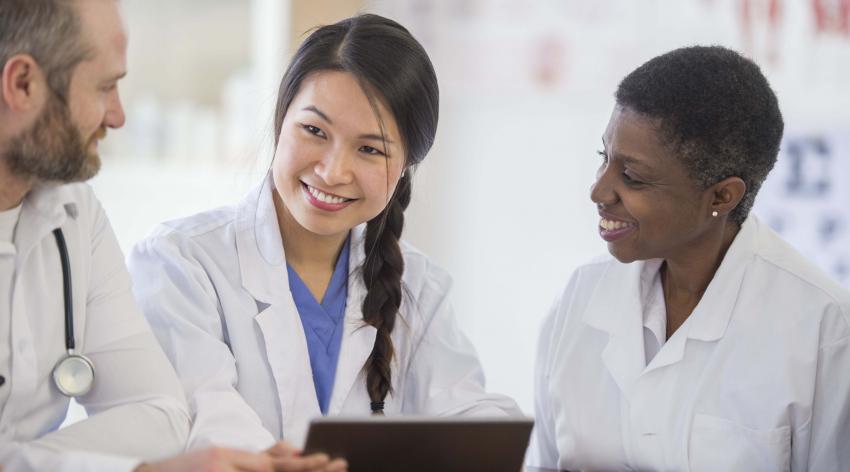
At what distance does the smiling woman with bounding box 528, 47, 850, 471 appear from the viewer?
6.23 feet

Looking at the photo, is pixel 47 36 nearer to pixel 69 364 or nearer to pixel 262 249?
pixel 69 364

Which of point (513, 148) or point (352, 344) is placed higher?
point (513, 148)

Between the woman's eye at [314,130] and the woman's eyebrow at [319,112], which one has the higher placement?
the woman's eyebrow at [319,112]

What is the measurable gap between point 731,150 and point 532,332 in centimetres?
183

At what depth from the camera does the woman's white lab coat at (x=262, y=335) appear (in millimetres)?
1885

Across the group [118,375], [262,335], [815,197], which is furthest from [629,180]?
[815,197]

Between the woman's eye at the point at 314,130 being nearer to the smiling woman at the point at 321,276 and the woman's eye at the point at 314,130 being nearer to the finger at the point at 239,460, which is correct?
the smiling woman at the point at 321,276

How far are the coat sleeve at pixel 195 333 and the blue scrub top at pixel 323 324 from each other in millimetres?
162

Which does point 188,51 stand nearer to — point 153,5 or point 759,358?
point 153,5

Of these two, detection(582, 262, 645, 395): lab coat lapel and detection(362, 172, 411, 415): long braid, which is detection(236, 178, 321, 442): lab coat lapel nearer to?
detection(362, 172, 411, 415): long braid

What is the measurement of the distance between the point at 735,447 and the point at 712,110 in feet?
2.06

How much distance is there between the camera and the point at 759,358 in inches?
76.2

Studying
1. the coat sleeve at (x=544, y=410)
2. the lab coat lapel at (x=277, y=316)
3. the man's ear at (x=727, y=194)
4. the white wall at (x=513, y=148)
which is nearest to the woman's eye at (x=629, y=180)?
the man's ear at (x=727, y=194)

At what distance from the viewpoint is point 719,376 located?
197cm
